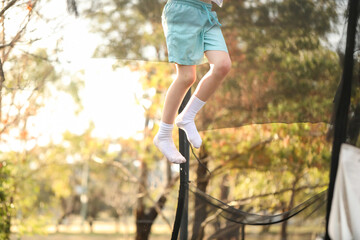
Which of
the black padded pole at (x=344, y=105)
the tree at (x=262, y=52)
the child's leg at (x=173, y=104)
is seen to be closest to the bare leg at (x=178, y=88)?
the child's leg at (x=173, y=104)

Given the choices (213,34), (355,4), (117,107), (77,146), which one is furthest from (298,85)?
(77,146)

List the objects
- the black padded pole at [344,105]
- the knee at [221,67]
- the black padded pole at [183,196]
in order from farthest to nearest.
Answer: the black padded pole at [183,196] < the black padded pole at [344,105] < the knee at [221,67]

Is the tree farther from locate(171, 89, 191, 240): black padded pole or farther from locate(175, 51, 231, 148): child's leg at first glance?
locate(175, 51, 231, 148): child's leg

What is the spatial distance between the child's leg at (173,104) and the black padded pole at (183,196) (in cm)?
73

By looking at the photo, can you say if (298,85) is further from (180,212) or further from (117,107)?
(117,107)

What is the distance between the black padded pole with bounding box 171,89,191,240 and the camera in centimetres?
284

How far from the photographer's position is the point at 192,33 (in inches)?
77.7

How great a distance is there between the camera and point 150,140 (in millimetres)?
6688

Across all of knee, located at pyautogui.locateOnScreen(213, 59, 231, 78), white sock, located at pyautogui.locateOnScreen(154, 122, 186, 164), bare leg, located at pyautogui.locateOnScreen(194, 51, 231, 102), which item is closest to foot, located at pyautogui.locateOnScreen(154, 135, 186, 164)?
white sock, located at pyautogui.locateOnScreen(154, 122, 186, 164)

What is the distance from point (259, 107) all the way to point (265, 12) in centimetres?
65

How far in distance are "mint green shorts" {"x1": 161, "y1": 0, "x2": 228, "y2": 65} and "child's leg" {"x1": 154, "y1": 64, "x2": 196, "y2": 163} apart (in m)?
0.06

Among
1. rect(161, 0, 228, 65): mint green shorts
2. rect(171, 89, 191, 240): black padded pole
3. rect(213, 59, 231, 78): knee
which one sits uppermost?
rect(161, 0, 228, 65): mint green shorts

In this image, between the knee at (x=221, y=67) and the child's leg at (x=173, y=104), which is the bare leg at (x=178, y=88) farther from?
the knee at (x=221, y=67)

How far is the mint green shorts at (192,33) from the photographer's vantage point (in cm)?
198
